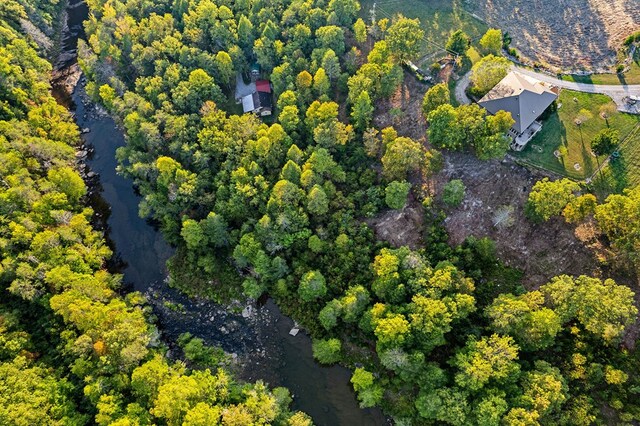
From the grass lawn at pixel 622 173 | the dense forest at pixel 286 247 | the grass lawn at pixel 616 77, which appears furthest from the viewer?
the grass lawn at pixel 616 77

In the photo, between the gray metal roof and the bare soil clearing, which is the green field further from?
the bare soil clearing

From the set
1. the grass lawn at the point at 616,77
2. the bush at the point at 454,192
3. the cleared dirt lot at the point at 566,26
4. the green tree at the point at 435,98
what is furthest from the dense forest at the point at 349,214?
the grass lawn at the point at 616,77

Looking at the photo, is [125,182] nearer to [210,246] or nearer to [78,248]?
[78,248]

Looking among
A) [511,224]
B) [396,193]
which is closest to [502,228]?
[511,224]

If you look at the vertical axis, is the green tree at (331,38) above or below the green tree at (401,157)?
above

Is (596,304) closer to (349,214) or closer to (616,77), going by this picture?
(349,214)

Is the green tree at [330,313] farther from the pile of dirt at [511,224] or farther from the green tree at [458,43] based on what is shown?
the green tree at [458,43]

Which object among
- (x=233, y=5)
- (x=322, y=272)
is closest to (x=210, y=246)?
(x=322, y=272)
